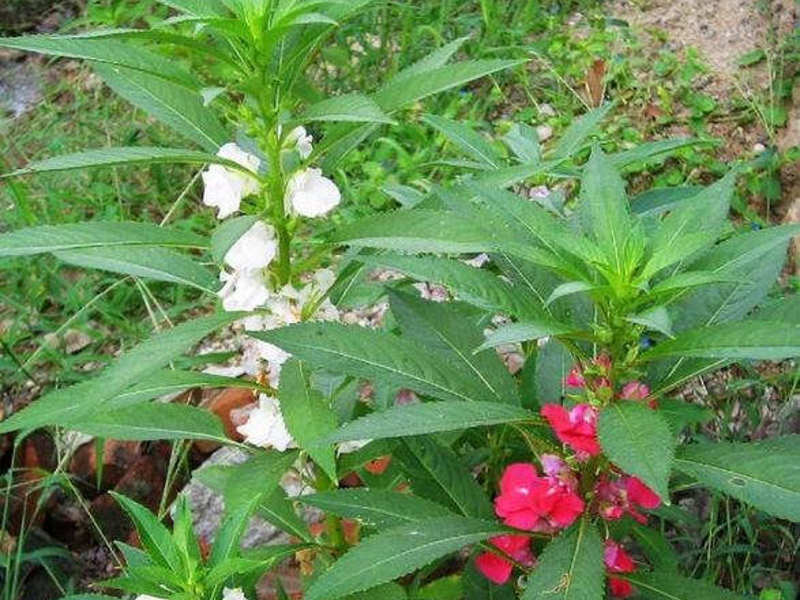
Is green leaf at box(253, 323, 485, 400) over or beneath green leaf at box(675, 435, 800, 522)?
over

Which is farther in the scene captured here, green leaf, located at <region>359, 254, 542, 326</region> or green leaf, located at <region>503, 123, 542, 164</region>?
green leaf, located at <region>503, 123, 542, 164</region>

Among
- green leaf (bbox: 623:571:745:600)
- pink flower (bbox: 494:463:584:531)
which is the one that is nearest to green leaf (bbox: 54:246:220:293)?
pink flower (bbox: 494:463:584:531)

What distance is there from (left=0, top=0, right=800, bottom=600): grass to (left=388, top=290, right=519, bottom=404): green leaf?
110 cm

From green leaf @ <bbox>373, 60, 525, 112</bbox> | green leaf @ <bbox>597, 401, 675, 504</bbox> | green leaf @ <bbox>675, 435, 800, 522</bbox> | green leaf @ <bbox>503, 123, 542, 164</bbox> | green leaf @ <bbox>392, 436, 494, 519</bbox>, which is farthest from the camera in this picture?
green leaf @ <bbox>503, 123, 542, 164</bbox>

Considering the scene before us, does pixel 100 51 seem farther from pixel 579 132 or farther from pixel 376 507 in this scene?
pixel 579 132

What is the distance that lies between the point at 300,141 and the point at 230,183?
13 centimetres

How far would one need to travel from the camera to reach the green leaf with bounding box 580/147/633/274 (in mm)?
1337

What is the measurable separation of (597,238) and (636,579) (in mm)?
513

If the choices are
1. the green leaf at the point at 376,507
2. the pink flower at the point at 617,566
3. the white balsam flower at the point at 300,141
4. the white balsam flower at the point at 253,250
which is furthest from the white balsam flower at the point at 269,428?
the pink flower at the point at 617,566

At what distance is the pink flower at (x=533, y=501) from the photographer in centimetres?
149

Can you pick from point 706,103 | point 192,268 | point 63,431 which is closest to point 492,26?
point 706,103

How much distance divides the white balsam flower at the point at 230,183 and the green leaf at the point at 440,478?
428mm

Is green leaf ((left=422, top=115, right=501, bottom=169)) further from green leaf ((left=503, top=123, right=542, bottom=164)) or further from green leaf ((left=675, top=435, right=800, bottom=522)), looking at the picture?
green leaf ((left=675, top=435, right=800, bottom=522))

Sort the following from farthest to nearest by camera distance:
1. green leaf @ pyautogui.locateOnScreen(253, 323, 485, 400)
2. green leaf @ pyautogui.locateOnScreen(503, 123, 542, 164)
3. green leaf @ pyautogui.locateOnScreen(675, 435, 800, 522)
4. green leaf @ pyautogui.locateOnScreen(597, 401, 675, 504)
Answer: green leaf @ pyautogui.locateOnScreen(503, 123, 542, 164) < green leaf @ pyautogui.locateOnScreen(253, 323, 485, 400) < green leaf @ pyautogui.locateOnScreen(675, 435, 800, 522) < green leaf @ pyautogui.locateOnScreen(597, 401, 675, 504)
